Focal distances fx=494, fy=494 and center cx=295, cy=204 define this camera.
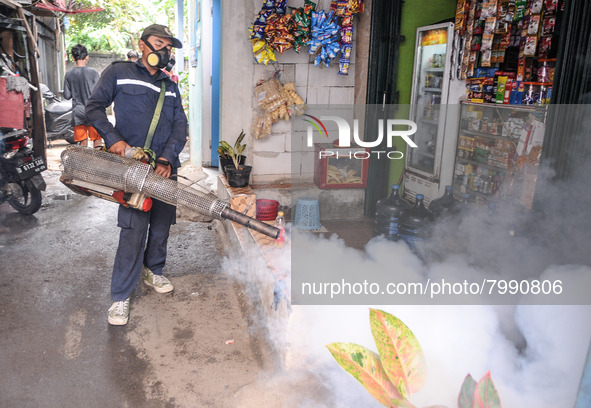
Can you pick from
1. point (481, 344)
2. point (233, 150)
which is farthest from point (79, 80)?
point (481, 344)

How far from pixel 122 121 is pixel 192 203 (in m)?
0.89

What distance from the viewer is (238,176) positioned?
5164 mm

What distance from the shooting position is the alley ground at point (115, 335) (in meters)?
2.97

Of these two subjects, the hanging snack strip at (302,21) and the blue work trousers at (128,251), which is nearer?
the blue work trousers at (128,251)

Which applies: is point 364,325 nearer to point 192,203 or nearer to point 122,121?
point 192,203

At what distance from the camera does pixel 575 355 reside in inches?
92.8

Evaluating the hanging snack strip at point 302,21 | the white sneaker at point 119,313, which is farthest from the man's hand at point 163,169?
the hanging snack strip at point 302,21

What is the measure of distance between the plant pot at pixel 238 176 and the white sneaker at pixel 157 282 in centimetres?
133

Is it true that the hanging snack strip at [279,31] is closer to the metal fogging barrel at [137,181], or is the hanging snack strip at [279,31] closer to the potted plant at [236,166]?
the potted plant at [236,166]

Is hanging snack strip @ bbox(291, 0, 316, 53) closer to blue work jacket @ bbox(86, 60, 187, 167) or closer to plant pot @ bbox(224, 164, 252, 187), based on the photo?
plant pot @ bbox(224, 164, 252, 187)

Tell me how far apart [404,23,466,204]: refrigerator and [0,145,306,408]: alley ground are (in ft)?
7.73

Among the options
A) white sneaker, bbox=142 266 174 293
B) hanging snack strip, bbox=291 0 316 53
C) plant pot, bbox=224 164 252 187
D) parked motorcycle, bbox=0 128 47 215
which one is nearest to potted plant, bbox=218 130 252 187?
plant pot, bbox=224 164 252 187

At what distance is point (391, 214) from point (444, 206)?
0.47 m

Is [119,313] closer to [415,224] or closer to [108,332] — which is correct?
[108,332]
